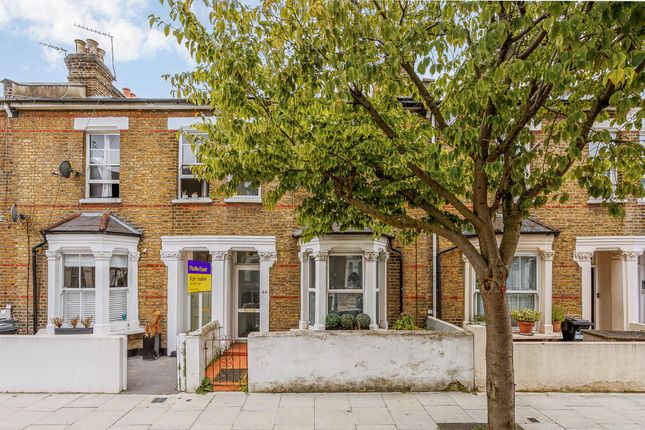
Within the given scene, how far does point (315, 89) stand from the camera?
4805 millimetres

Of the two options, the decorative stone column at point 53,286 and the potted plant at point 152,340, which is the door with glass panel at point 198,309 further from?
the decorative stone column at point 53,286

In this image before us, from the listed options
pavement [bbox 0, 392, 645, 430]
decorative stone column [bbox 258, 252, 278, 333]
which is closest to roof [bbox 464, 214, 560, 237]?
pavement [bbox 0, 392, 645, 430]

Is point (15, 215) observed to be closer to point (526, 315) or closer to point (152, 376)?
point (152, 376)

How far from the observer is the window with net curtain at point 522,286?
9.44 metres

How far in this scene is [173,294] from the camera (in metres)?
9.55

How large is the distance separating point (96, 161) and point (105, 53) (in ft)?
11.8

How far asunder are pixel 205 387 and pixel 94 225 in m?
4.92

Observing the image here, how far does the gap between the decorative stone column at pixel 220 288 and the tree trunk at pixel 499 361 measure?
20.7 ft

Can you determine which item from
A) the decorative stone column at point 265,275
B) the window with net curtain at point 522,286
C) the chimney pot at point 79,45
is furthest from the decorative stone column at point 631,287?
the chimney pot at point 79,45

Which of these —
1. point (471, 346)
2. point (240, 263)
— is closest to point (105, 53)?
point (240, 263)

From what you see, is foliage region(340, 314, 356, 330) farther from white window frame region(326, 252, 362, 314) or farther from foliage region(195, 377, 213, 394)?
foliage region(195, 377, 213, 394)

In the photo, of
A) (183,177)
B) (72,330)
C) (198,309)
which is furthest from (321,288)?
(72,330)

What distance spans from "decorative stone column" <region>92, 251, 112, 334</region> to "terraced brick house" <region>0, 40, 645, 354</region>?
8.7 inches

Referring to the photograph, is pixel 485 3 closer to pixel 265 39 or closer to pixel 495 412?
pixel 265 39
